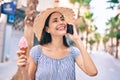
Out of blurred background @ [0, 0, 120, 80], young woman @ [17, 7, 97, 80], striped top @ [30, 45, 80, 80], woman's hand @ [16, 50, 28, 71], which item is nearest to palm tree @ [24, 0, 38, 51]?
blurred background @ [0, 0, 120, 80]

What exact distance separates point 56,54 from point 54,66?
0.09 metres

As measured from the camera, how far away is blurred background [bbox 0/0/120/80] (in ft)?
14.5

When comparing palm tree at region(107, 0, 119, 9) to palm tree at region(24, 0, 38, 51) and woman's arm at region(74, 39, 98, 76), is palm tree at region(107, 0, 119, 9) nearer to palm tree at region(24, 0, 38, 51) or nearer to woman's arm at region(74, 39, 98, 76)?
palm tree at region(24, 0, 38, 51)

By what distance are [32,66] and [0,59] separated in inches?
199

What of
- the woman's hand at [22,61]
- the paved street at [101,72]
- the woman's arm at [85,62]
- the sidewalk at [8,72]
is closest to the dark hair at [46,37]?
the woman's arm at [85,62]

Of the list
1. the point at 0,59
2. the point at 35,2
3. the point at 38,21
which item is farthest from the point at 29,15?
the point at 0,59

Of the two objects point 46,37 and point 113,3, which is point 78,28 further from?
point 46,37

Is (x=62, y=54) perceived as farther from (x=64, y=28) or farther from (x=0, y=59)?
(x=0, y=59)

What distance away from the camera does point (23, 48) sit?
1.63 metres

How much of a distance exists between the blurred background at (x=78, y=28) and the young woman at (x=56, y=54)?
124 cm

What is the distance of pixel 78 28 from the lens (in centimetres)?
482

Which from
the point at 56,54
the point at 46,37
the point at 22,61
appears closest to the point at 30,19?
the point at 46,37

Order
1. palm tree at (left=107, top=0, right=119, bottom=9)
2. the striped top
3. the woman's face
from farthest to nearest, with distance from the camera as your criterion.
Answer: palm tree at (left=107, top=0, right=119, bottom=9) < the woman's face < the striped top

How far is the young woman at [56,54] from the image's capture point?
1.92m
